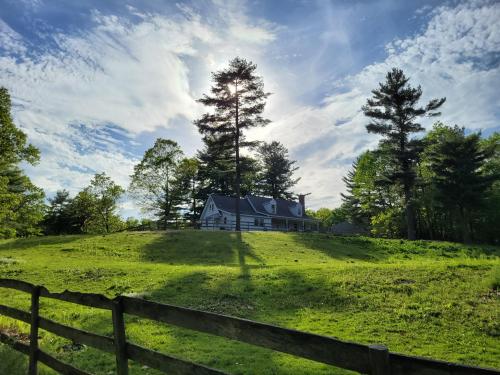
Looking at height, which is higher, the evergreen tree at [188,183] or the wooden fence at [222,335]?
the evergreen tree at [188,183]

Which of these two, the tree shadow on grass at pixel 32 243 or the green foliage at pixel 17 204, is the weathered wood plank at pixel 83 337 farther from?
the tree shadow on grass at pixel 32 243

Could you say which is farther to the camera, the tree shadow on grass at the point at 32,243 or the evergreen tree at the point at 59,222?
the evergreen tree at the point at 59,222

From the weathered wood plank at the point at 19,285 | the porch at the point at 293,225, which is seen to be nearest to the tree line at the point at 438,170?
the porch at the point at 293,225

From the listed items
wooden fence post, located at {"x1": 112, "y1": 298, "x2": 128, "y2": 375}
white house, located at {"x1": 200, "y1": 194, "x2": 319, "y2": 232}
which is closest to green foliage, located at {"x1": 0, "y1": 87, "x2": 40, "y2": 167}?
wooden fence post, located at {"x1": 112, "y1": 298, "x2": 128, "y2": 375}

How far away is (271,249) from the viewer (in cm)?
3164

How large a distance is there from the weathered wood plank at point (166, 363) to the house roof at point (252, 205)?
177ft

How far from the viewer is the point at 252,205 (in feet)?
A: 208

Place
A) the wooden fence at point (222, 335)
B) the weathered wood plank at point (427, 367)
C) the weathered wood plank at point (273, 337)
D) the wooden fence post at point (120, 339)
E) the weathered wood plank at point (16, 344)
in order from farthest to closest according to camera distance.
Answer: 1. the weathered wood plank at point (16, 344)
2. the wooden fence post at point (120, 339)
3. the weathered wood plank at point (273, 337)
4. the wooden fence at point (222, 335)
5. the weathered wood plank at point (427, 367)

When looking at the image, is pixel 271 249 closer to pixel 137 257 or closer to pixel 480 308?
pixel 137 257

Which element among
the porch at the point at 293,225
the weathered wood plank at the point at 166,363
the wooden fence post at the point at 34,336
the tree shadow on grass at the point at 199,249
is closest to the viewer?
the weathered wood plank at the point at 166,363

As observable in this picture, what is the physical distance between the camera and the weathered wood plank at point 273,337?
2.72 m

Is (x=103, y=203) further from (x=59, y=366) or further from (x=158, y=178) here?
(x=59, y=366)

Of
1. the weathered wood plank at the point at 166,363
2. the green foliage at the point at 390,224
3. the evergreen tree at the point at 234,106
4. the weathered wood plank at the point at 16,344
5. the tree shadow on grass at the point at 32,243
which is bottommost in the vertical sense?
the weathered wood plank at the point at 16,344

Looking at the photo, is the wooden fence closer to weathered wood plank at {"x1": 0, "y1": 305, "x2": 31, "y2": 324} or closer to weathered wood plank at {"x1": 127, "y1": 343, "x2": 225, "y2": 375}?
weathered wood plank at {"x1": 127, "y1": 343, "x2": 225, "y2": 375}
